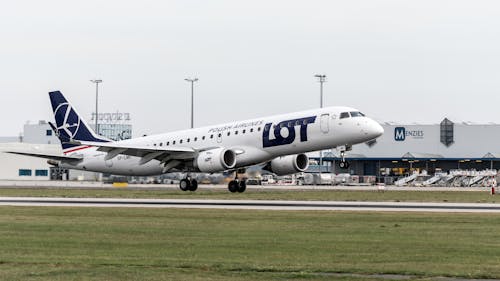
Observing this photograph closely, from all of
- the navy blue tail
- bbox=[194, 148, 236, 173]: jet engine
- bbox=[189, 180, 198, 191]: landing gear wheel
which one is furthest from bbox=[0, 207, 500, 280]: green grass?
the navy blue tail

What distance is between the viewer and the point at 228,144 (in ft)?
205

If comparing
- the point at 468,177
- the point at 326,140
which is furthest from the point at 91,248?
the point at 468,177

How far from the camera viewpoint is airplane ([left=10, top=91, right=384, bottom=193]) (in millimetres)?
57812

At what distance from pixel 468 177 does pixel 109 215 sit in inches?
3000

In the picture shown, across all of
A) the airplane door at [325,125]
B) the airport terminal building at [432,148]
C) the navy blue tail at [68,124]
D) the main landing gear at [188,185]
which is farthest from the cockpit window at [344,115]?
the airport terminal building at [432,148]

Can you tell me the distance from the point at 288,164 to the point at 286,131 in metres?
6.07

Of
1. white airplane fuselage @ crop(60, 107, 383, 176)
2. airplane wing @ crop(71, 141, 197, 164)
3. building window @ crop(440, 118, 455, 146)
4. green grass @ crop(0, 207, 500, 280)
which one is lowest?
green grass @ crop(0, 207, 500, 280)

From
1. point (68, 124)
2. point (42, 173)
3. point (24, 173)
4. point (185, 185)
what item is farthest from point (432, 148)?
point (185, 185)

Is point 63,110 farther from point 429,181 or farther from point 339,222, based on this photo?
point 429,181

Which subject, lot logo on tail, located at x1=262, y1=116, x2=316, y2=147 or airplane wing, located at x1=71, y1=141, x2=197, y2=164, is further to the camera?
airplane wing, located at x1=71, y1=141, x2=197, y2=164

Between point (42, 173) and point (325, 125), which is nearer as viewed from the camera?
point (325, 125)

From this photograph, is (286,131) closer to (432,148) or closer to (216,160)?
(216,160)

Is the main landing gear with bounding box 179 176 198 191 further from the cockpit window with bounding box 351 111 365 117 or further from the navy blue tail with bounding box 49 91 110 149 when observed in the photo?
the cockpit window with bounding box 351 111 365 117

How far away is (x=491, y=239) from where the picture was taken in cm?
2670
